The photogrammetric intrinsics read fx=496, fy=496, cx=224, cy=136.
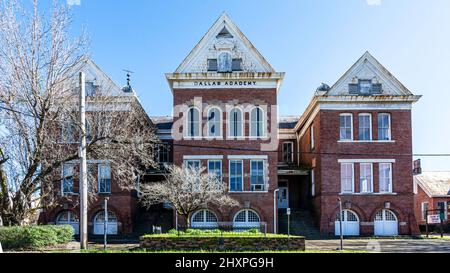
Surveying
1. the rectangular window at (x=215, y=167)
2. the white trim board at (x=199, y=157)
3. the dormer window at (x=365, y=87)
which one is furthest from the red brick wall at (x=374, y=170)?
the white trim board at (x=199, y=157)

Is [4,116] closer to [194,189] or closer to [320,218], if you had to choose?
[194,189]

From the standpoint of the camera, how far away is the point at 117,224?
1254 inches

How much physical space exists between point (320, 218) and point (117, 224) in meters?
13.2

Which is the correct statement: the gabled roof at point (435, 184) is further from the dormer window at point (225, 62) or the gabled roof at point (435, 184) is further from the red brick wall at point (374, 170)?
the dormer window at point (225, 62)

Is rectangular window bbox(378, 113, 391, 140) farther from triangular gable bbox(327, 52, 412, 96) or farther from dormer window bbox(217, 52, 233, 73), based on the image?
dormer window bbox(217, 52, 233, 73)

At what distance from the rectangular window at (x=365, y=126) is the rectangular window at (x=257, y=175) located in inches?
272

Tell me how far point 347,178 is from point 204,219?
385 inches

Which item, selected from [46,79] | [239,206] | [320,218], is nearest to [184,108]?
[239,206]

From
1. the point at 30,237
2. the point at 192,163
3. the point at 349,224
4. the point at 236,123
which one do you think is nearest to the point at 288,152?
the point at 349,224

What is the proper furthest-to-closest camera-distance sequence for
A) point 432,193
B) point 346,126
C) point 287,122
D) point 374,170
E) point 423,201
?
point 423,201 → point 287,122 → point 432,193 → point 346,126 → point 374,170

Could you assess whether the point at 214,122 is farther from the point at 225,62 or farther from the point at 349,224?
the point at 349,224

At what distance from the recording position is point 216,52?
3216cm

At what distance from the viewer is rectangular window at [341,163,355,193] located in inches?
1283

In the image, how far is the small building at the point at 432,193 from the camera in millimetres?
43281
